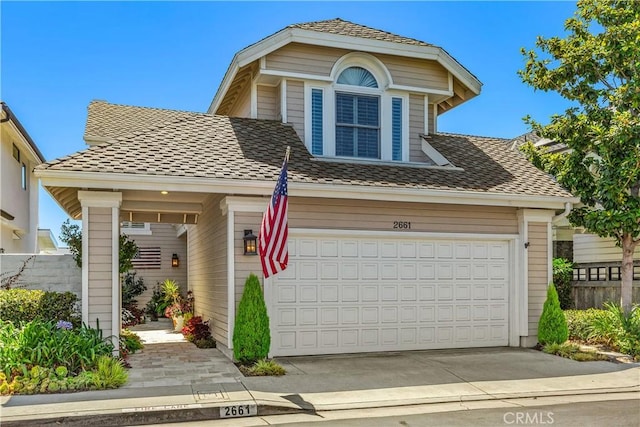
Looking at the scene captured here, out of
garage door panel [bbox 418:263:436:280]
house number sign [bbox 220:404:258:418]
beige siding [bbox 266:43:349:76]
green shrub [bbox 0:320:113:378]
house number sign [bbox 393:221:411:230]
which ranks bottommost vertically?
house number sign [bbox 220:404:258:418]

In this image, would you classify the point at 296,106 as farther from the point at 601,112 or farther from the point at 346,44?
the point at 601,112

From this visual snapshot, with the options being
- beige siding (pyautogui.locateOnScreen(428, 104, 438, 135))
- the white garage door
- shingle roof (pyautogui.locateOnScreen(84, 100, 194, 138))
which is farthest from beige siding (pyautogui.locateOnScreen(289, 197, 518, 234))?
shingle roof (pyautogui.locateOnScreen(84, 100, 194, 138))

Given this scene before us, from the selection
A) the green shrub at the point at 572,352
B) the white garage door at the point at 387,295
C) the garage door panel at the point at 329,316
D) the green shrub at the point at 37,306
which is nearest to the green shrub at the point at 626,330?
the green shrub at the point at 572,352

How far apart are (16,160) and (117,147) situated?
9.09m

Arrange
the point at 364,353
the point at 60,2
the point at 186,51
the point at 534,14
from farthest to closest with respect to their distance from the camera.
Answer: the point at 186,51, the point at 534,14, the point at 60,2, the point at 364,353

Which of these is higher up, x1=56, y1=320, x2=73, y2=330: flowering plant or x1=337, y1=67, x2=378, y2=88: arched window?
x1=337, y1=67, x2=378, y2=88: arched window

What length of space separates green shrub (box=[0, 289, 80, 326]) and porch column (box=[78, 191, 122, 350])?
515mm

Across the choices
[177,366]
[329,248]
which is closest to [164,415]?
[177,366]

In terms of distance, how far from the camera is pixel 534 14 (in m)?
13.8

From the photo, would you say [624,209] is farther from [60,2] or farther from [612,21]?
[60,2]

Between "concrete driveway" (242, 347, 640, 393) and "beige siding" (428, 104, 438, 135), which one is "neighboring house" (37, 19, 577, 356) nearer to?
"beige siding" (428, 104, 438, 135)

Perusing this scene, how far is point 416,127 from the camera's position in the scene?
12.8 m

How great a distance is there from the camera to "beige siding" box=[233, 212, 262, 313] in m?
9.90

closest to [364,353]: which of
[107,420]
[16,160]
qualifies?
[107,420]
